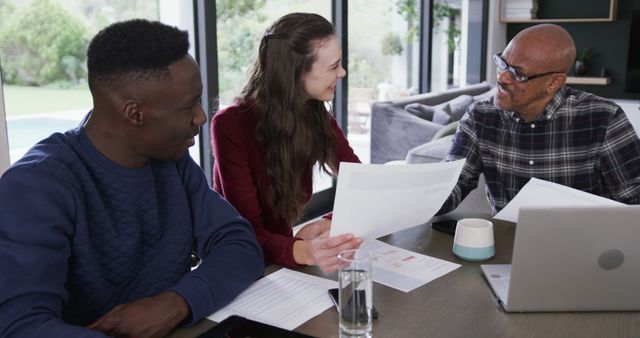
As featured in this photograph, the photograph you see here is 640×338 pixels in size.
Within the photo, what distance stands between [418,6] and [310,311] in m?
4.45

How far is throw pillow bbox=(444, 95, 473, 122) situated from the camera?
436 cm

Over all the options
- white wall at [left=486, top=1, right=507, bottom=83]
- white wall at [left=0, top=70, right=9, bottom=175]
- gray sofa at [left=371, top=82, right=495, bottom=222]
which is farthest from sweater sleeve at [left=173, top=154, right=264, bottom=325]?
white wall at [left=486, top=1, right=507, bottom=83]

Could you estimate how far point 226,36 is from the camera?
3443 mm

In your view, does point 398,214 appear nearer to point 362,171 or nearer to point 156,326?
point 362,171

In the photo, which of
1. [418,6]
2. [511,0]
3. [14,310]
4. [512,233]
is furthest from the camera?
[511,0]

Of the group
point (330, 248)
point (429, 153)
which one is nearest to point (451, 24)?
point (429, 153)

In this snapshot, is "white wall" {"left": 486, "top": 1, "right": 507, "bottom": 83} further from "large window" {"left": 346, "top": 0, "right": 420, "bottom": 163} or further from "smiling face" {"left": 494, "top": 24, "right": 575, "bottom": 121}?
"smiling face" {"left": 494, "top": 24, "right": 575, "bottom": 121}

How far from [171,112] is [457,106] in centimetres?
348

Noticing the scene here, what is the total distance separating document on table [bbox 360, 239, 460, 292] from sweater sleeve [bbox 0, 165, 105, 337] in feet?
1.94

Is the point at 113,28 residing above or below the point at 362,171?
above

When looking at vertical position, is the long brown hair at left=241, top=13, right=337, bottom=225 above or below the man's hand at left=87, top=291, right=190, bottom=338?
above

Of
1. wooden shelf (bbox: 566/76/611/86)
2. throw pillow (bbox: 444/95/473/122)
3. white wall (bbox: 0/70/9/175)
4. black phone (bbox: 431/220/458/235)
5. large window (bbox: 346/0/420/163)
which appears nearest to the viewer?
black phone (bbox: 431/220/458/235)

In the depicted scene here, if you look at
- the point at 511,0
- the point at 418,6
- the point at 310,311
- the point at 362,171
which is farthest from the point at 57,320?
the point at 511,0

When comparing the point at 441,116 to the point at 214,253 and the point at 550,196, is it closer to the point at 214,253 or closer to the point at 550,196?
the point at 550,196
